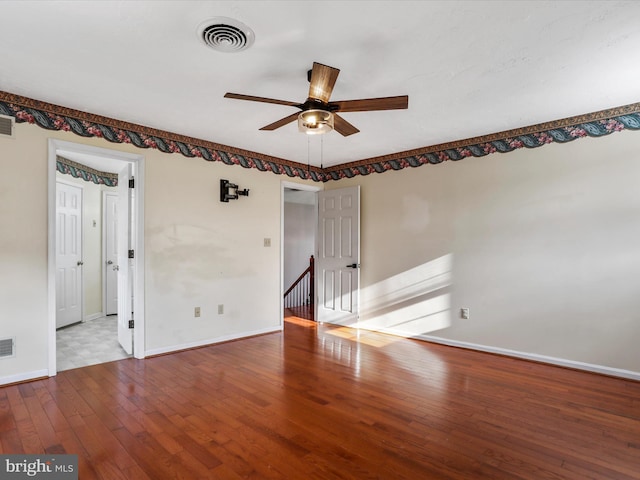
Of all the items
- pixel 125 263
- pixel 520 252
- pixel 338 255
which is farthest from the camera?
pixel 338 255

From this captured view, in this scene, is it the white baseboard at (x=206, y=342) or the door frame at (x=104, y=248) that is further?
the door frame at (x=104, y=248)

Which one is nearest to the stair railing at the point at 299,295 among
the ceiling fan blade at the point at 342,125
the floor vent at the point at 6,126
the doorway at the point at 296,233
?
the doorway at the point at 296,233

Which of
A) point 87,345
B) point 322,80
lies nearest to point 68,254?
point 87,345

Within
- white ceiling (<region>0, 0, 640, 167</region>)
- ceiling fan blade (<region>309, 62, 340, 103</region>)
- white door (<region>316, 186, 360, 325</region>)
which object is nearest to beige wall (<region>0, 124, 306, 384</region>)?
white ceiling (<region>0, 0, 640, 167</region>)

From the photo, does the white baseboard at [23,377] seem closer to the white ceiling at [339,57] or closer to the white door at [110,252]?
the white ceiling at [339,57]

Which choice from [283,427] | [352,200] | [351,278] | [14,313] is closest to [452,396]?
[283,427]

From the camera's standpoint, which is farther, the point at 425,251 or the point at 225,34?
the point at 425,251

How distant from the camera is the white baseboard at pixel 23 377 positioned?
10.0ft

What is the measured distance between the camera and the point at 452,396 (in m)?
2.92

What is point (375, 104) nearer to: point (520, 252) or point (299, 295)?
point (520, 252)

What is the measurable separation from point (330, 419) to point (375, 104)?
2213mm

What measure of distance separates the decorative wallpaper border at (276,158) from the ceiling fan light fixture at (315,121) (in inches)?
85.9

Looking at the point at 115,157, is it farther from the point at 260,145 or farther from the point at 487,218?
the point at 487,218

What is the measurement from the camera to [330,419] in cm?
252
